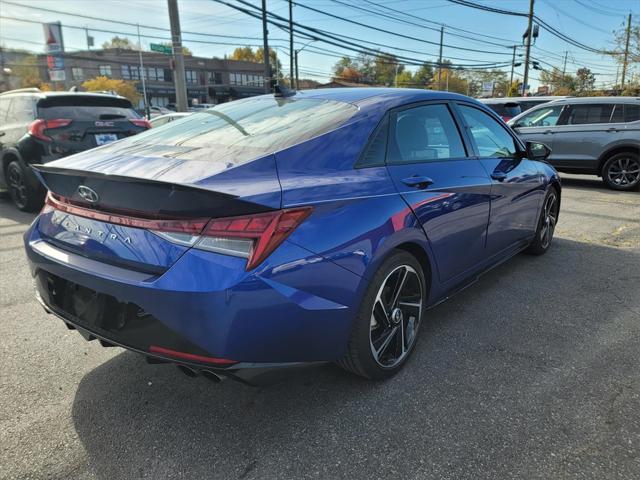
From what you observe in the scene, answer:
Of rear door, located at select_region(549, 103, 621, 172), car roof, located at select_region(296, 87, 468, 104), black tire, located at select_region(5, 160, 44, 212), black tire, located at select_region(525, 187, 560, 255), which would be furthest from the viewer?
rear door, located at select_region(549, 103, 621, 172)

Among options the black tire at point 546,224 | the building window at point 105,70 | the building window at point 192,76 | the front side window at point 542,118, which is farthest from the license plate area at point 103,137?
the building window at point 192,76

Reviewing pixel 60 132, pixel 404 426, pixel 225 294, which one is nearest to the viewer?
pixel 225 294

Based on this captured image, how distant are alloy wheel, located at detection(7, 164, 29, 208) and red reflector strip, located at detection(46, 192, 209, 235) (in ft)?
17.0

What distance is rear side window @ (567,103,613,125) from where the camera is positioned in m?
9.34

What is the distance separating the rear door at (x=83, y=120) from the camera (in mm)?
6230

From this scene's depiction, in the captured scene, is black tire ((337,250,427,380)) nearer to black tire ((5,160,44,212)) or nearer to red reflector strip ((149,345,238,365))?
red reflector strip ((149,345,238,365))

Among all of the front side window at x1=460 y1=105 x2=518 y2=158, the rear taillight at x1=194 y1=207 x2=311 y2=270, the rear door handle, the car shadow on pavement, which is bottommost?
the car shadow on pavement

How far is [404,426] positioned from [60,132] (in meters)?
6.04

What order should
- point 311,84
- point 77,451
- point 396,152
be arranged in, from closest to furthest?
point 77,451 < point 396,152 < point 311,84

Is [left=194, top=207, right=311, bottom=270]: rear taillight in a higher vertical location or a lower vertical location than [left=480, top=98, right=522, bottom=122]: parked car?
lower

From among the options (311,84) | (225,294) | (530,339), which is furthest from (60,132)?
(311,84)

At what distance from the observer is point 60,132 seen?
6.20 m

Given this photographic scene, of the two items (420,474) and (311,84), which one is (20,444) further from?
(311,84)

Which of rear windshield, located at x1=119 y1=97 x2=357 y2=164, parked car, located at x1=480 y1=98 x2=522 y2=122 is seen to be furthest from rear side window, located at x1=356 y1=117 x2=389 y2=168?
parked car, located at x1=480 y1=98 x2=522 y2=122
